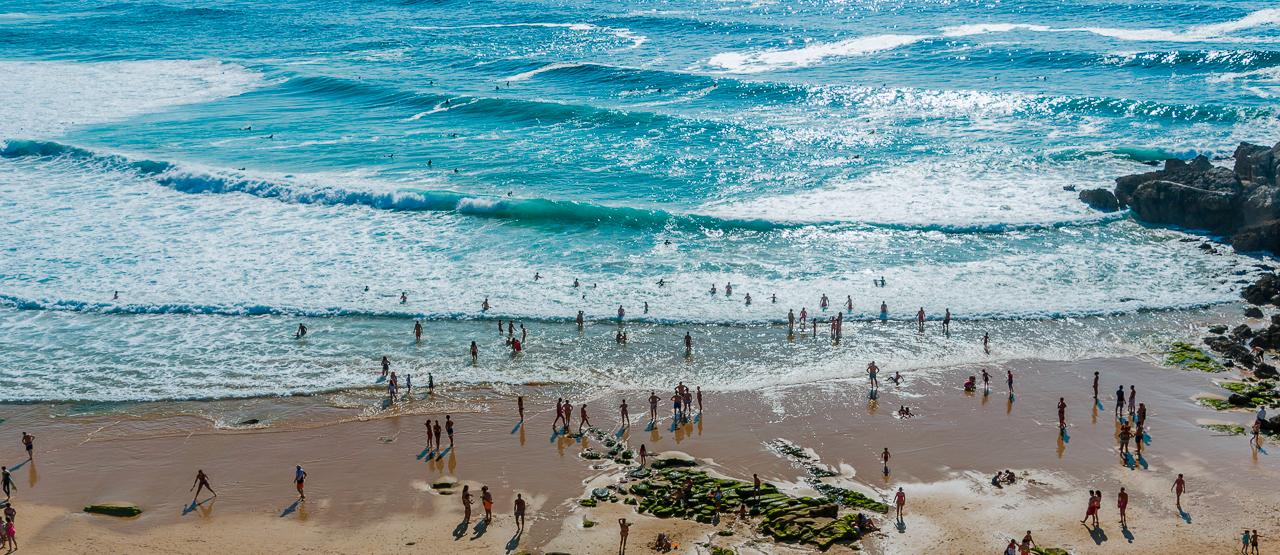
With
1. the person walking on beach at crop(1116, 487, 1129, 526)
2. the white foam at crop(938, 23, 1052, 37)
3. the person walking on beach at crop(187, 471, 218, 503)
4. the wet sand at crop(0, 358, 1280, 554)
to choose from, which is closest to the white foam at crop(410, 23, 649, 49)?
the white foam at crop(938, 23, 1052, 37)

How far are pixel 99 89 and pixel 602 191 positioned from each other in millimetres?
37895

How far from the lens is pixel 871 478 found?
17.0 meters

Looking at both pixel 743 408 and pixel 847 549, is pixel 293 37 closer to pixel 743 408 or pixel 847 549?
pixel 743 408

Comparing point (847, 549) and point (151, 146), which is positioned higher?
point (151, 146)

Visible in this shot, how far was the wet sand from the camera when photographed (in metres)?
15.5

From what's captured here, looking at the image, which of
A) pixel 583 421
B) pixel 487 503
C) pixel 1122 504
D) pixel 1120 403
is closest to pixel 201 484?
pixel 487 503

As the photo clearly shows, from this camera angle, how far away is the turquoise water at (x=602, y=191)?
23641 millimetres

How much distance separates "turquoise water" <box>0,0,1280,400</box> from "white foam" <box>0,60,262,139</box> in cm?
38

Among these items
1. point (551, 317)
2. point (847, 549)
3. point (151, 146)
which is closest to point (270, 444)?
point (551, 317)

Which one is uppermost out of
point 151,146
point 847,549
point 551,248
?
point 151,146

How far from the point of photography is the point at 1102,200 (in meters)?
32.8

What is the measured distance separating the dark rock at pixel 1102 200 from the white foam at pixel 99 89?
153ft

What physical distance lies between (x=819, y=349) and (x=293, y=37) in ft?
198

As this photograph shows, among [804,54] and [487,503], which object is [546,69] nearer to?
[804,54]
